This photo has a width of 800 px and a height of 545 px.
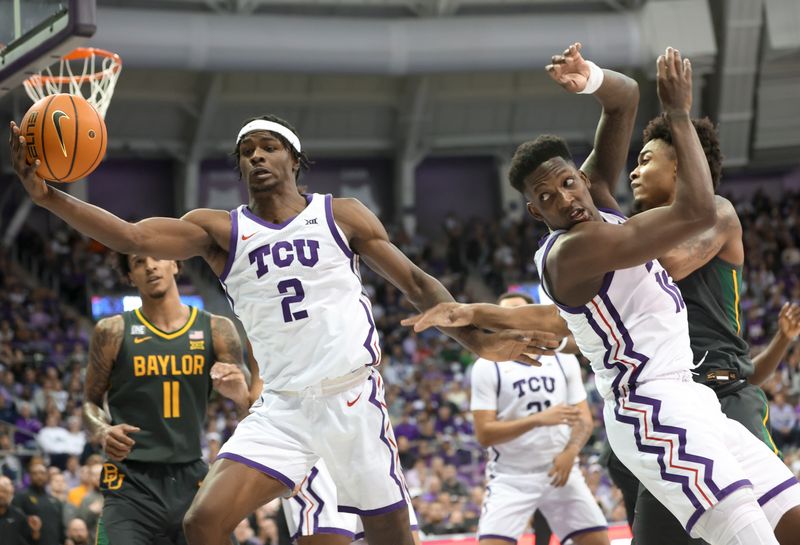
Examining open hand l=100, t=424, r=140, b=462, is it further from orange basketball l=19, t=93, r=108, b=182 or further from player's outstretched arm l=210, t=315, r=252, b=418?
orange basketball l=19, t=93, r=108, b=182

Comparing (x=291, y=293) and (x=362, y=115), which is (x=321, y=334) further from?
(x=362, y=115)

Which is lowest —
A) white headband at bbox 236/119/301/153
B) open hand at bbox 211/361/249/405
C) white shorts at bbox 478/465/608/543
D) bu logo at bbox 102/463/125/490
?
white shorts at bbox 478/465/608/543

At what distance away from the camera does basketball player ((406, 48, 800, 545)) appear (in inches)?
163

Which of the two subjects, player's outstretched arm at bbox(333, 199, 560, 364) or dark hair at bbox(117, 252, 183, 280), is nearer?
player's outstretched arm at bbox(333, 199, 560, 364)

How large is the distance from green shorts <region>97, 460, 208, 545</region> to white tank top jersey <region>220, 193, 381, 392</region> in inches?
53.9

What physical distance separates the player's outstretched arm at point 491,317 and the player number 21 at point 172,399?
2050 mm

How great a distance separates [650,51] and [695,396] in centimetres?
2001

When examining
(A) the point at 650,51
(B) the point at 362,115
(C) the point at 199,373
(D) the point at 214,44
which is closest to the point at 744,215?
(A) the point at 650,51

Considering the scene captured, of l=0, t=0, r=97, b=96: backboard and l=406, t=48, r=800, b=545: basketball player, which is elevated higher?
l=0, t=0, r=97, b=96: backboard

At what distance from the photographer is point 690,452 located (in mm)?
4152

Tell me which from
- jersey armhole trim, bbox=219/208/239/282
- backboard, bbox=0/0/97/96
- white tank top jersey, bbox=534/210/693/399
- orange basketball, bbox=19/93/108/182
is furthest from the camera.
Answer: backboard, bbox=0/0/97/96

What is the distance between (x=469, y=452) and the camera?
49.1 ft

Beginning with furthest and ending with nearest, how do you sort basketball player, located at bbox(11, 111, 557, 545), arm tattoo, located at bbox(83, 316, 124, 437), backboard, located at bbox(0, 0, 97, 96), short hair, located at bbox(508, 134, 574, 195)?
arm tattoo, located at bbox(83, 316, 124, 437) < backboard, located at bbox(0, 0, 97, 96) < basketball player, located at bbox(11, 111, 557, 545) < short hair, located at bbox(508, 134, 574, 195)

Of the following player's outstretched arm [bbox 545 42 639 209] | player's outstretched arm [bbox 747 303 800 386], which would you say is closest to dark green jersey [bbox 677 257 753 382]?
player's outstretched arm [bbox 545 42 639 209]
